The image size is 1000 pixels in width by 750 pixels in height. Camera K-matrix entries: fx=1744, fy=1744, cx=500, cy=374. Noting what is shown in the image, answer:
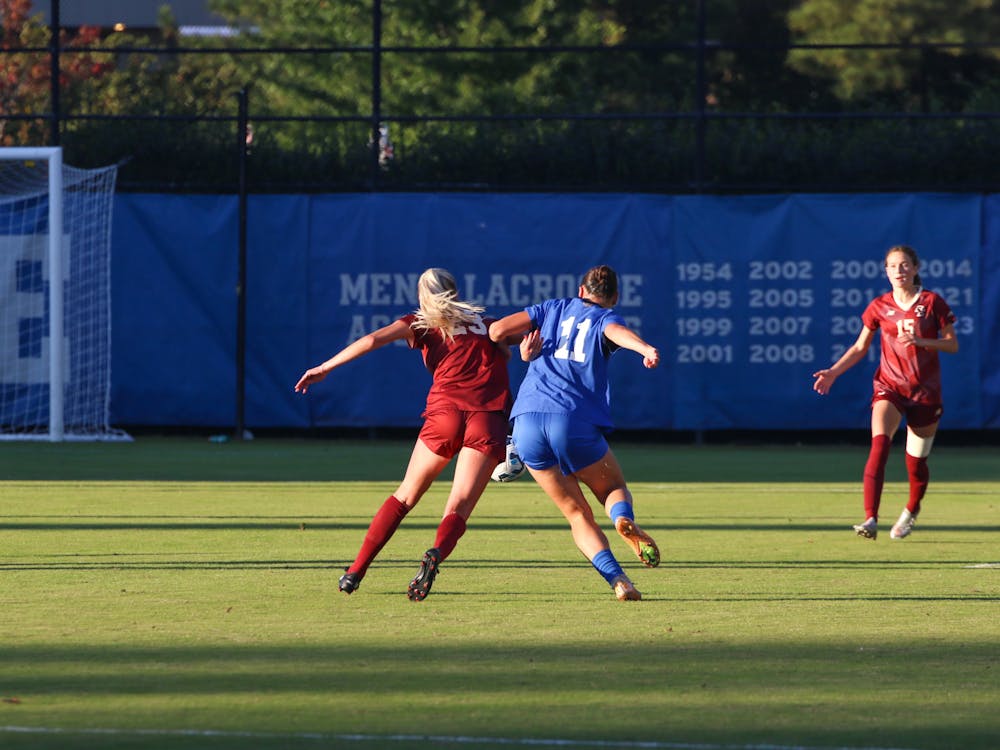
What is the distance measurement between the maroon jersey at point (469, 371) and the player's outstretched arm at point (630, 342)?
2.10 ft

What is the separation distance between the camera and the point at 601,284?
8969 mm

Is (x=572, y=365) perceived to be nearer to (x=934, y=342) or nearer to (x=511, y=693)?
(x=511, y=693)

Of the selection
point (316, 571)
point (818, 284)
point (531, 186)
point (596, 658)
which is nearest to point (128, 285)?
point (531, 186)

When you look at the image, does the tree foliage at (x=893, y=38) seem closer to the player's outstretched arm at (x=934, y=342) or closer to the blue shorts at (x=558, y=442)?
the player's outstretched arm at (x=934, y=342)

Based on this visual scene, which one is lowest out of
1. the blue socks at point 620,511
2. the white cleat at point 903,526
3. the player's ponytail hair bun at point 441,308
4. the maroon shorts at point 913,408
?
the white cleat at point 903,526

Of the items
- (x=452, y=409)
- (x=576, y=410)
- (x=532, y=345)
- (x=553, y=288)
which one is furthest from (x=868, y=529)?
(x=553, y=288)

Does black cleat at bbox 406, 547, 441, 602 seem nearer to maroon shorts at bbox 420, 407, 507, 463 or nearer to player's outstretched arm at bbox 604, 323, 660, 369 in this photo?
maroon shorts at bbox 420, 407, 507, 463

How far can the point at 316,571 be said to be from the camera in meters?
10.1

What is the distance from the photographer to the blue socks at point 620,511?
8.88 m

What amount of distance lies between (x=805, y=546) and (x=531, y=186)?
33.5 feet

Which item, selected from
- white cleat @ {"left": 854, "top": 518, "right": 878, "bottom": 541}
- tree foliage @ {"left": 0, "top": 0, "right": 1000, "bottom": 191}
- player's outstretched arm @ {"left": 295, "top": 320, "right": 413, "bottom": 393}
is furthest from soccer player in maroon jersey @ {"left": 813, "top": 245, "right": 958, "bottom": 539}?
tree foliage @ {"left": 0, "top": 0, "right": 1000, "bottom": 191}

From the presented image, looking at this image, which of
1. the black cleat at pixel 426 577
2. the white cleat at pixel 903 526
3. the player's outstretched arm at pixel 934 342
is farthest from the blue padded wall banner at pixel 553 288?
the black cleat at pixel 426 577

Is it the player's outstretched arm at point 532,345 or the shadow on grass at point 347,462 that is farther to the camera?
the shadow on grass at point 347,462

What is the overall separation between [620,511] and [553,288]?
11743mm
